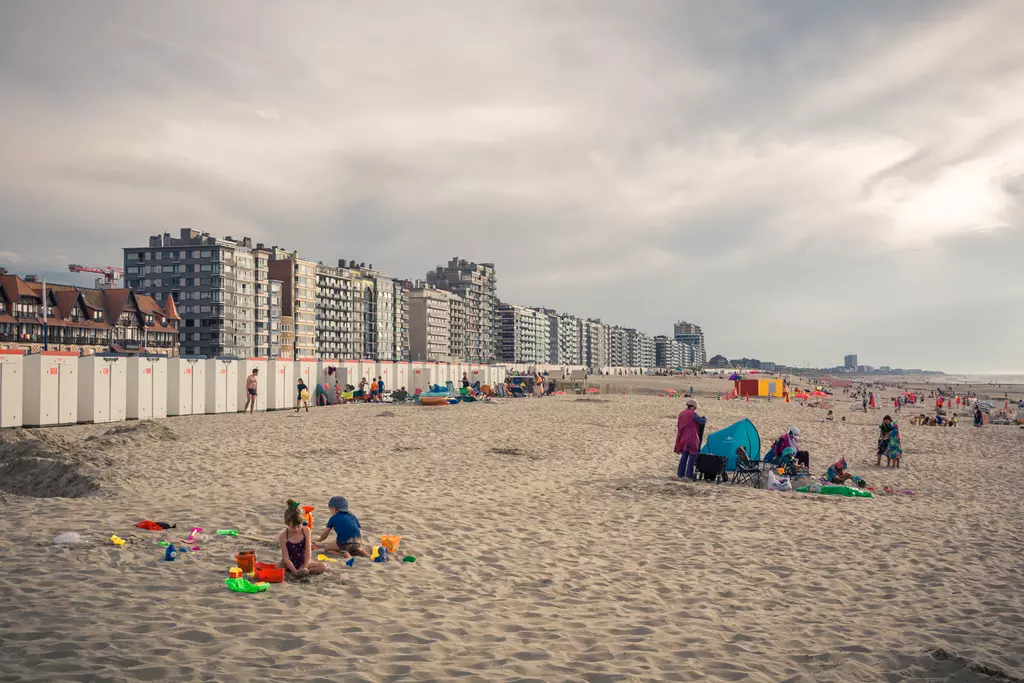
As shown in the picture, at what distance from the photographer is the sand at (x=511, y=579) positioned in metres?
5.32

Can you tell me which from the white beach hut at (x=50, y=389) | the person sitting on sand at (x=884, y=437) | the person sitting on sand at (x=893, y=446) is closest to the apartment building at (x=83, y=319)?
the white beach hut at (x=50, y=389)

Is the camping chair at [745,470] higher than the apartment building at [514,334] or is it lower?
lower

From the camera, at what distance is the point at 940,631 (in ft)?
20.8

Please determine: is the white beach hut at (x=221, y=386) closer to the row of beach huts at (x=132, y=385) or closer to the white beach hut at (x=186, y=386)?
the row of beach huts at (x=132, y=385)

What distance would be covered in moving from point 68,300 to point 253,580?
296ft

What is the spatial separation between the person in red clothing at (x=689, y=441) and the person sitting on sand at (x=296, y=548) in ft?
29.3

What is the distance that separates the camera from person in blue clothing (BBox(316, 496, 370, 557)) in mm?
7789

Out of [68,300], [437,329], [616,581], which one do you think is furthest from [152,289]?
[616,581]

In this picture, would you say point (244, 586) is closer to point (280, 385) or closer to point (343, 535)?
point (343, 535)

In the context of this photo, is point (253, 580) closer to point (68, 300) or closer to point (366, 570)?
point (366, 570)

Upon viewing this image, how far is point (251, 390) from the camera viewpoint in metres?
27.8

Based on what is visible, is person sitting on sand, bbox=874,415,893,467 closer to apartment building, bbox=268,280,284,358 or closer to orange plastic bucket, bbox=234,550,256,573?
orange plastic bucket, bbox=234,550,256,573

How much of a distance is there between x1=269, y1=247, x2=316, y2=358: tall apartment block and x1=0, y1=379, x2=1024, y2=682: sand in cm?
9728

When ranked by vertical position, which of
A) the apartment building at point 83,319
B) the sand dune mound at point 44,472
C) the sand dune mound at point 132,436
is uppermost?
the apartment building at point 83,319
